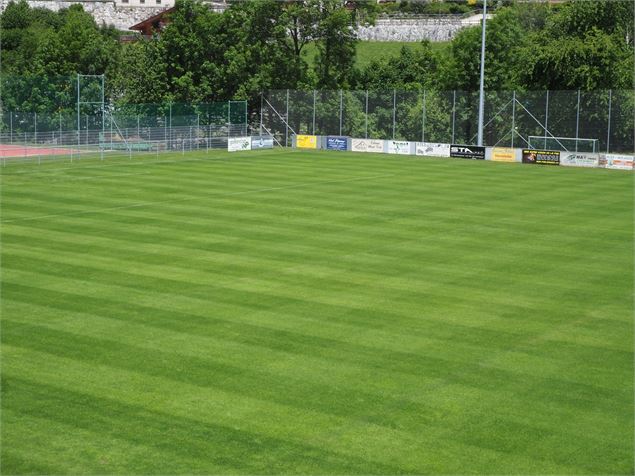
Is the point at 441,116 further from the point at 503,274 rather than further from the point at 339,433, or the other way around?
the point at 339,433

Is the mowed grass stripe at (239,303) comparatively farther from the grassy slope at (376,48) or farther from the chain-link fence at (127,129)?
the grassy slope at (376,48)

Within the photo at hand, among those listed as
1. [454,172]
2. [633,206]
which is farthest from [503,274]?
[454,172]

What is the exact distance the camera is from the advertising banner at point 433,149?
5917cm

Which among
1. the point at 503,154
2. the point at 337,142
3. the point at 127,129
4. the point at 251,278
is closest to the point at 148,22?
the point at 127,129

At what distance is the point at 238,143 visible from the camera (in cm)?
6091

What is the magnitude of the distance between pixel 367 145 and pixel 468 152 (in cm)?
713

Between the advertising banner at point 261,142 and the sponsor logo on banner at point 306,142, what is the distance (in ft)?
6.16

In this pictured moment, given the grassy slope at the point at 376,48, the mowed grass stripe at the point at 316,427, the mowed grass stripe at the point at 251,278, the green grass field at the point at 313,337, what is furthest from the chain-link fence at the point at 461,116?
the mowed grass stripe at the point at 316,427

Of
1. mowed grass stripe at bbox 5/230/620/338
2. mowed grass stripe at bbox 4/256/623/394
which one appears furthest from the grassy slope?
mowed grass stripe at bbox 4/256/623/394

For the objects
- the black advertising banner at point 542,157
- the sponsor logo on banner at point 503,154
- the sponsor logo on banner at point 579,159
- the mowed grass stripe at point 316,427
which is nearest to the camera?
the mowed grass stripe at point 316,427

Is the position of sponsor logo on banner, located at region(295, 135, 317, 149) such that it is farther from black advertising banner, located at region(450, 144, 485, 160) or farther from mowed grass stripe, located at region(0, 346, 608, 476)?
mowed grass stripe, located at region(0, 346, 608, 476)

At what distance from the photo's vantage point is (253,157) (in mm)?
56719

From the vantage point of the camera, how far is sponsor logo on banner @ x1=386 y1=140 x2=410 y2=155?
199 ft

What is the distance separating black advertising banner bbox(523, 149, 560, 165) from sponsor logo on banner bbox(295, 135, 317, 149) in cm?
1491
